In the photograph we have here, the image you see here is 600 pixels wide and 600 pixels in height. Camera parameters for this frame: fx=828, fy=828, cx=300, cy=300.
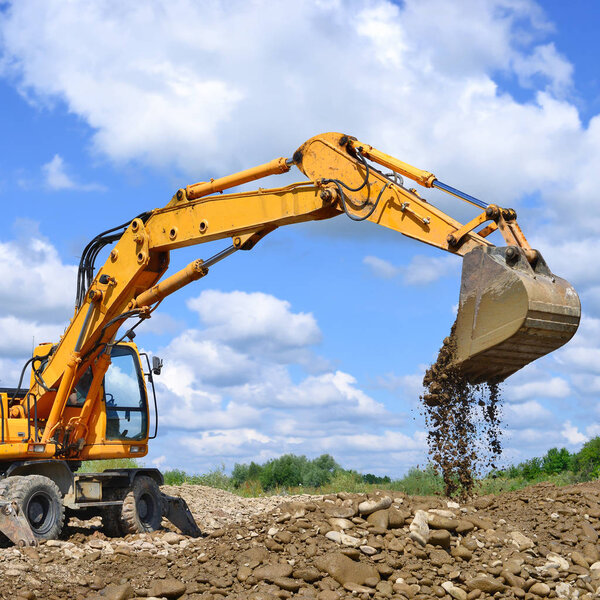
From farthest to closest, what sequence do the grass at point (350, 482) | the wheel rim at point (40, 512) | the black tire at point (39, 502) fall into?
the grass at point (350, 482), the wheel rim at point (40, 512), the black tire at point (39, 502)

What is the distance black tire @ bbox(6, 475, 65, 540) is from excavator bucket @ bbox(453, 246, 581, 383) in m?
6.19

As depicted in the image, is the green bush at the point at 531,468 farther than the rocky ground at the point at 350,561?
Yes

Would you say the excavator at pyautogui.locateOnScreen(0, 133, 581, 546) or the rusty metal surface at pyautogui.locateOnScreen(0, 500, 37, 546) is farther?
the rusty metal surface at pyautogui.locateOnScreen(0, 500, 37, 546)

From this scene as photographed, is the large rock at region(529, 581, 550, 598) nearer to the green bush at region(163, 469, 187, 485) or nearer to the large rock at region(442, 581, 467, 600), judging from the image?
the large rock at region(442, 581, 467, 600)

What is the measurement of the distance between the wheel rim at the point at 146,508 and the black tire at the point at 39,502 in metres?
1.44

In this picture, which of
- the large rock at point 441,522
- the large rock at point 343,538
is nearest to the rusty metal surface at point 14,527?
the large rock at point 343,538

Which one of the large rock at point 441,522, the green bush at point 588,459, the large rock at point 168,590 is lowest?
the large rock at point 168,590

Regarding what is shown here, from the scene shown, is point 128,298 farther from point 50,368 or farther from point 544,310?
point 544,310

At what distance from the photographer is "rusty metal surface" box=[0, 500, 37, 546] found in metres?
10.5

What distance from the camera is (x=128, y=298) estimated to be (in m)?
12.2

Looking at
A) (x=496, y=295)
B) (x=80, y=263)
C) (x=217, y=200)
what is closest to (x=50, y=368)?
(x=80, y=263)

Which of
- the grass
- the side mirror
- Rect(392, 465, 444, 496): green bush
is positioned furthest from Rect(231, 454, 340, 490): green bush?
the side mirror

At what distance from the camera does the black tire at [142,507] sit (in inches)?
489

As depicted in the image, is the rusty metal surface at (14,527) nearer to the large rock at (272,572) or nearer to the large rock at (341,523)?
the large rock at (272,572)
